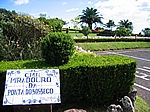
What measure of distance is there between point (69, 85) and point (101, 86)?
0.66 metres

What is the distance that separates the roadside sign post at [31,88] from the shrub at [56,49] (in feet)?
2.16

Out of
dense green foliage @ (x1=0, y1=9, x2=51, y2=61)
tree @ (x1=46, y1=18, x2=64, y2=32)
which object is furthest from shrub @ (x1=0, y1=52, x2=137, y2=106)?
tree @ (x1=46, y1=18, x2=64, y2=32)

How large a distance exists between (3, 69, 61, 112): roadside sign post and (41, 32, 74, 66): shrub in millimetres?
660

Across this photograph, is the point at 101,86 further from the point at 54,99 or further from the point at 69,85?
the point at 54,99

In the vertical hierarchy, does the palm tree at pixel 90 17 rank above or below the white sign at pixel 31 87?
above

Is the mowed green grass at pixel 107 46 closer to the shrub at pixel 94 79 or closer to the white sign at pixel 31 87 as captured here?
the shrub at pixel 94 79

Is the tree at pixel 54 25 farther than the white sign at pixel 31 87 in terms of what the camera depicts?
Answer: Yes

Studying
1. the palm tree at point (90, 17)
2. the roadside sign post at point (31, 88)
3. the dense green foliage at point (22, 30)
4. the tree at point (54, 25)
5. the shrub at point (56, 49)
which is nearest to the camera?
the roadside sign post at point (31, 88)

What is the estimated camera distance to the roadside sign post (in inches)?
124

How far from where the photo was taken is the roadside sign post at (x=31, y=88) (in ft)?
10.4

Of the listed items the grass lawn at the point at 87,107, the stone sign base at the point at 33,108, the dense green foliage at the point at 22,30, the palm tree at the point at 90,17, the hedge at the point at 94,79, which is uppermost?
the palm tree at the point at 90,17

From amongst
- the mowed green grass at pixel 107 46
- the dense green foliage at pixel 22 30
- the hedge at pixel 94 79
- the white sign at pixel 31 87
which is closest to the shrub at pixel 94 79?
the hedge at pixel 94 79

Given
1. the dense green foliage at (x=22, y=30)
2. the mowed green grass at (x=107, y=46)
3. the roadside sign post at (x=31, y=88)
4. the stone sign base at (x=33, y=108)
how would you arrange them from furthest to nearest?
the mowed green grass at (x=107, y=46) → the dense green foliage at (x=22, y=30) → the stone sign base at (x=33, y=108) → the roadside sign post at (x=31, y=88)

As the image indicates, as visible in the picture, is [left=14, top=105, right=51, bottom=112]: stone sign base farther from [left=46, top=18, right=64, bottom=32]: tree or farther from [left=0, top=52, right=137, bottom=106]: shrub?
[left=46, top=18, right=64, bottom=32]: tree
